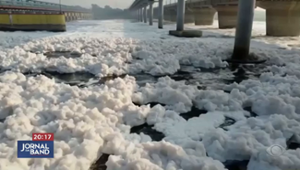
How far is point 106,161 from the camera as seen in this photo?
268 cm

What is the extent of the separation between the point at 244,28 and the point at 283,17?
1185 centimetres

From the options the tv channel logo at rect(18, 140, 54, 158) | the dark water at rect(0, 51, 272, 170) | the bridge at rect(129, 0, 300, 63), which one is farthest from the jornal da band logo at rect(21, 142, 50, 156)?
the bridge at rect(129, 0, 300, 63)

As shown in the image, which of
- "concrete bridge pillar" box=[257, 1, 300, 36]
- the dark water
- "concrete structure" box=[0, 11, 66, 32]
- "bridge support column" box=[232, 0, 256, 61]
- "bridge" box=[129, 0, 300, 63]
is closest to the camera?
the dark water

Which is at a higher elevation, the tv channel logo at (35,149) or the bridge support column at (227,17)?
the bridge support column at (227,17)

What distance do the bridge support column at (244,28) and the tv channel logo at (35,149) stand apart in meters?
6.93

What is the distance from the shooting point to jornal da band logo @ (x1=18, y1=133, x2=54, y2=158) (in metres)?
2.56

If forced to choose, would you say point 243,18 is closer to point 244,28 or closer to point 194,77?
point 244,28

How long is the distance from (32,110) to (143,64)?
402 cm

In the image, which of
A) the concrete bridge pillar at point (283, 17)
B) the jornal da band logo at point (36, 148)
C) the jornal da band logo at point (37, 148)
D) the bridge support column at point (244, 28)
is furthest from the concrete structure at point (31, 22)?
the jornal da band logo at point (36, 148)

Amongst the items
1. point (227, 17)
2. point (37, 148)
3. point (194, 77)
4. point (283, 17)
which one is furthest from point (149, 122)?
point (227, 17)

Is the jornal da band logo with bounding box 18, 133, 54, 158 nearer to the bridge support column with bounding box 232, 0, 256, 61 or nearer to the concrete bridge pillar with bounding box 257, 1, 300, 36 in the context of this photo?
the bridge support column with bounding box 232, 0, 256, 61

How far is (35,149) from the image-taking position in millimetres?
2635

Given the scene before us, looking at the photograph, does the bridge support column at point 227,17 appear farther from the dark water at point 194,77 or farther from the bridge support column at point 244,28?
the dark water at point 194,77

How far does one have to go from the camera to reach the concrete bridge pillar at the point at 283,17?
17594 millimetres
